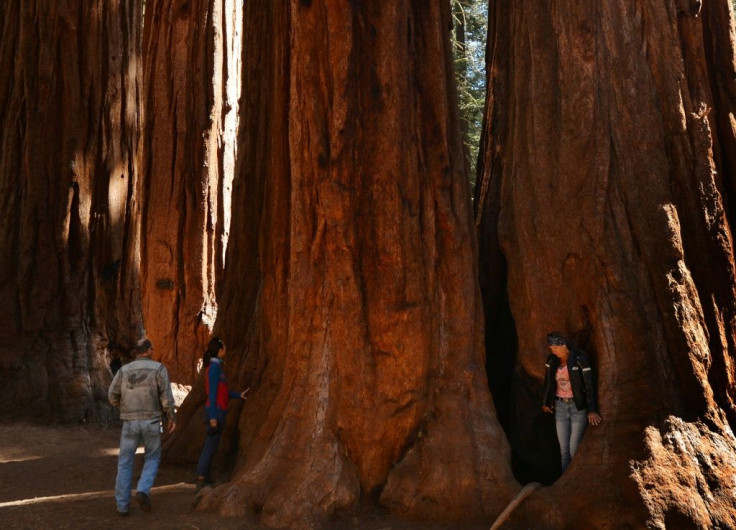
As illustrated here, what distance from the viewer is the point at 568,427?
6527 millimetres

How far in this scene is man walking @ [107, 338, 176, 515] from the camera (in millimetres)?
6469

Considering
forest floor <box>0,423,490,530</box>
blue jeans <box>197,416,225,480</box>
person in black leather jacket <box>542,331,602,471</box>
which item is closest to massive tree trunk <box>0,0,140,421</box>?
forest floor <box>0,423,490,530</box>

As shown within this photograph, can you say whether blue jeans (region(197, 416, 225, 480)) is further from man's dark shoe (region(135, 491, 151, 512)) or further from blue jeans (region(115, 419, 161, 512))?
man's dark shoe (region(135, 491, 151, 512))

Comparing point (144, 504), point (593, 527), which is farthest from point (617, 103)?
point (144, 504)

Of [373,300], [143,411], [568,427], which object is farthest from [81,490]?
[568,427]

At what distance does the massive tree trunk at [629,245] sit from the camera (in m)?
5.98

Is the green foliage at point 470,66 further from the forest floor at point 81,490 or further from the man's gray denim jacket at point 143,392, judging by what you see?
the man's gray denim jacket at point 143,392

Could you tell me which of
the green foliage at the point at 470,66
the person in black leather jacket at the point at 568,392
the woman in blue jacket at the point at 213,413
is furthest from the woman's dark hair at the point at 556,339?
the green foliage at the point at 470,66

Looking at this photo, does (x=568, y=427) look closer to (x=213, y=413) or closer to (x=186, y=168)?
(x=213, y=413)

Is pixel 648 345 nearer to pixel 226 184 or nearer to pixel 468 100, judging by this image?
pixel 226 184

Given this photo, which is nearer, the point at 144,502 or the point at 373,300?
the point at 144,502

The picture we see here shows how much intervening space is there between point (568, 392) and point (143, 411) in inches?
134

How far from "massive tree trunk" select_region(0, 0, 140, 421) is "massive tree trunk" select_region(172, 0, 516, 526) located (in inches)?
158

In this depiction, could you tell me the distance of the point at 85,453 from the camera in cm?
881
